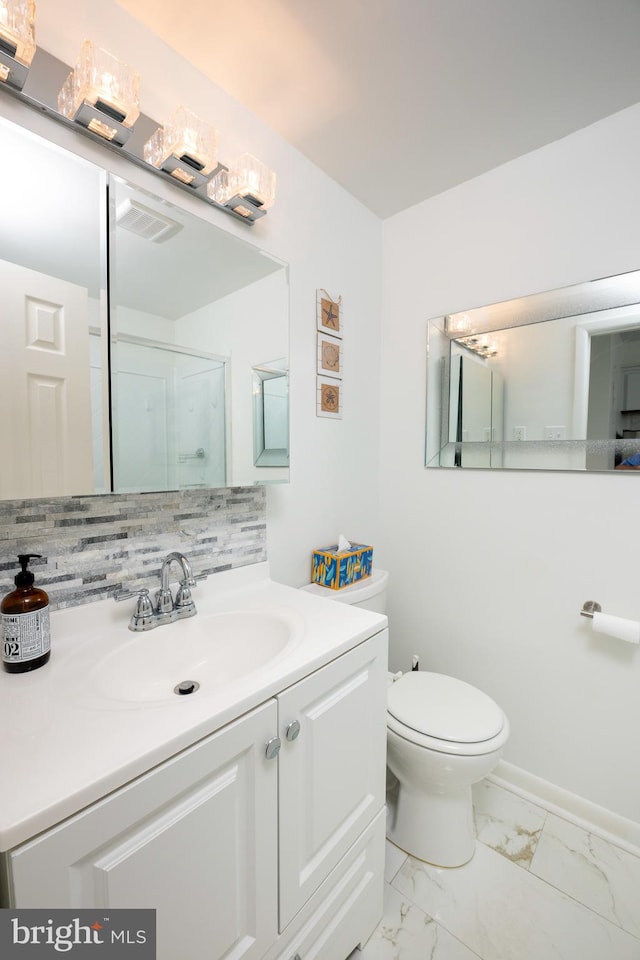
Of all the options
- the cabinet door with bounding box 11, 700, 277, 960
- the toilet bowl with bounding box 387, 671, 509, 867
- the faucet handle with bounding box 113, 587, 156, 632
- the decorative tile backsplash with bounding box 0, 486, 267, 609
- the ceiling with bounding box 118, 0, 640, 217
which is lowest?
the toilet bowl with bounding box 387, 671, 509, 867

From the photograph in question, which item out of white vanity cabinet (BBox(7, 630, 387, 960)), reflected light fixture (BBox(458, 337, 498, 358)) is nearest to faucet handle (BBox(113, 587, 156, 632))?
white vanity cabinet (BBox(7, 630, 387, 960))

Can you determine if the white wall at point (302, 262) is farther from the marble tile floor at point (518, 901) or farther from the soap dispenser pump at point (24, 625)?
the marble tile floor at point (518, 901)

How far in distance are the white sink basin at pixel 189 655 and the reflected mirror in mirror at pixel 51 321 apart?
369mm

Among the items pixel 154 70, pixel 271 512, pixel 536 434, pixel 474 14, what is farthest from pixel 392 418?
pixel 154 70

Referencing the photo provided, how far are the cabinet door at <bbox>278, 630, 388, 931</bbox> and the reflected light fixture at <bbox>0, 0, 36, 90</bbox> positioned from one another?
129cm

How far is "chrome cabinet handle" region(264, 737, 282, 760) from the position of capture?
73 cm

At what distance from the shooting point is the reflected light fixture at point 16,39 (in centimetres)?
75

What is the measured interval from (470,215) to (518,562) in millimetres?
1360

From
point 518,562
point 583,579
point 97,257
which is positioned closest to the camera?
point 97,257

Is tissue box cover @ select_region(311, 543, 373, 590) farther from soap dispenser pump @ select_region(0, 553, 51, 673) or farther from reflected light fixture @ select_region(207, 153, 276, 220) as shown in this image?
reflected light fixture @ select_region(207, 153, 276, 220)

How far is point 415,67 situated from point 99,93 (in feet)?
2.81

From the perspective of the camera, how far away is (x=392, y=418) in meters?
1.89

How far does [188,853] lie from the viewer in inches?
24.5

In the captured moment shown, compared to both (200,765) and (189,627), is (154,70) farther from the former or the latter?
(200,765)
